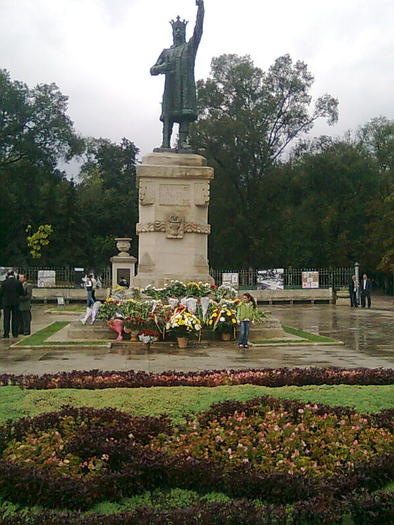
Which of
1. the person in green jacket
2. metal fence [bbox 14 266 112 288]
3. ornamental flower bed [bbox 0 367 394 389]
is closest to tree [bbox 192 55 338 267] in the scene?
metal fence [bbox 14 266 112 288]

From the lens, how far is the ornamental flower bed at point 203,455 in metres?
4.46

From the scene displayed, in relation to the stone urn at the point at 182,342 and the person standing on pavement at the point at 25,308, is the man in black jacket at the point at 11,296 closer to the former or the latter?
the person standing on pavement at the point at 25,308

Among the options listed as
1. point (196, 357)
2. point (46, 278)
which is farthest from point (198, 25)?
point (46, 278)

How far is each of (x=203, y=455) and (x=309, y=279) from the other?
1395 inches

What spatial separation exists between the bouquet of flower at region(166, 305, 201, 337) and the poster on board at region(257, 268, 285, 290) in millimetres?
24866

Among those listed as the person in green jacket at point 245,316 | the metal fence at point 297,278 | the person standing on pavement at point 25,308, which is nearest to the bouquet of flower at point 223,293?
the person in green jacket at point 245,316

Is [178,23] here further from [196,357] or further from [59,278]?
[59,278]

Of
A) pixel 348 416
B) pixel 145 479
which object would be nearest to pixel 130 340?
pixel 348 416

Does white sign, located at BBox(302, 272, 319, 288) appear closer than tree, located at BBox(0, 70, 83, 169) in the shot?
Yes

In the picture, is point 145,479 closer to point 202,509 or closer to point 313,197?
point 202,509

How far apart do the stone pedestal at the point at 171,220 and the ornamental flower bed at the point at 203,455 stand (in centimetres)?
1095

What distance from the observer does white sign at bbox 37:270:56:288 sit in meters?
38.7

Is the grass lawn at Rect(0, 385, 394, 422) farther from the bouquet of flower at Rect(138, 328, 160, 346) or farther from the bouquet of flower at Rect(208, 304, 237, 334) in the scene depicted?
the bouquet of flower at Rect(208, 304, 237, 334)

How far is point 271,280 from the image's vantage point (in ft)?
130
